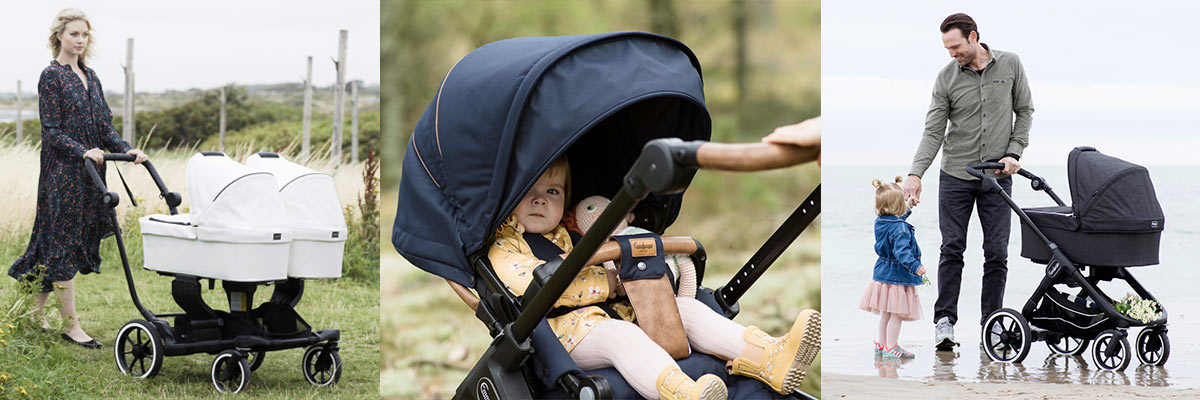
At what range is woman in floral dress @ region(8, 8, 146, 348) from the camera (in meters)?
3.82

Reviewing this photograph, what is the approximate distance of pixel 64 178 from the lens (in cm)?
385

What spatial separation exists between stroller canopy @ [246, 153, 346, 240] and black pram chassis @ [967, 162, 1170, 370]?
8.06 ft

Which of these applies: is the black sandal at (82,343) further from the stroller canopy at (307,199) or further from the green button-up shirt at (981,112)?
the green button-up shirt at (981,112)

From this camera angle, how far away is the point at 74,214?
12.7 ft

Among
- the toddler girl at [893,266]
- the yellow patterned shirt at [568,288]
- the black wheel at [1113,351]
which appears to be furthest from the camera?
the black wheel at [1113,351]

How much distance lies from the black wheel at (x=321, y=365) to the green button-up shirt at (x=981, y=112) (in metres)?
2.39

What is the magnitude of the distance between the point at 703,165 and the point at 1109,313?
3.04 meters

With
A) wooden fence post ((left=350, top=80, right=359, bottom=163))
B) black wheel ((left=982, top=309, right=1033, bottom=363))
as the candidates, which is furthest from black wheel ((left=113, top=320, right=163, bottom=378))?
black wheel ((left=982, top=309, right=1033, bottom=363))

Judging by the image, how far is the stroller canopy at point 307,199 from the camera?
3.69m

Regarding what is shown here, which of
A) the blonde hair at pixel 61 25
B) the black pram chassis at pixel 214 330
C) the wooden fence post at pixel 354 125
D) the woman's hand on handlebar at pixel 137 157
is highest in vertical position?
the blonde hair at pixel 61 25

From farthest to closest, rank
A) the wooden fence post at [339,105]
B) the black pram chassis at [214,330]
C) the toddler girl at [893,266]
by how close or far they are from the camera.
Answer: the wooden fence post at [339,105]
the toddler girl at [893,266]
the black pram chassis at [214,330]

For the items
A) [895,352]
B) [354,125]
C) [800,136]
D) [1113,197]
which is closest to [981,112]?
[1113,197]

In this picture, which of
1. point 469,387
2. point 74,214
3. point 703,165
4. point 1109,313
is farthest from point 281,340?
point 1109,313

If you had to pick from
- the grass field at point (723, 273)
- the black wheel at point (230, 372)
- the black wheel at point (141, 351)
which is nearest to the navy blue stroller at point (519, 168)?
the black wheel at point (230, 372)
